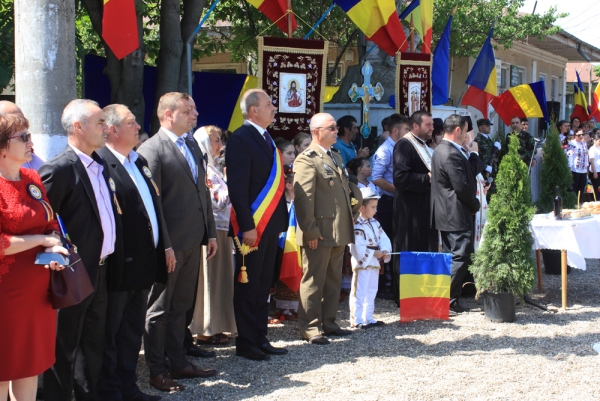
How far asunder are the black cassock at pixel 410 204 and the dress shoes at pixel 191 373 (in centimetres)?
319

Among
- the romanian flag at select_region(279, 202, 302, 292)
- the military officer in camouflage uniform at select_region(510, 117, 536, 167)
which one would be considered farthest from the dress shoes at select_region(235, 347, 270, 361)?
the military officer in camouflage uniform at select_region(510, 117, 536, 167)

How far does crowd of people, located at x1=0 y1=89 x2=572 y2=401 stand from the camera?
11.3 ft

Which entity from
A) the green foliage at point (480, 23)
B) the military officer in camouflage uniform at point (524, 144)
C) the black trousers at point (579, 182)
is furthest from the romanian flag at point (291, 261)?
the green foliage at point (480, 23)

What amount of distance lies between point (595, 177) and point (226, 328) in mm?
12439

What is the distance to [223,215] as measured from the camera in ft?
19.6

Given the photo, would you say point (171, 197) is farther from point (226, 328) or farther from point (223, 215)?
point (226, 328)

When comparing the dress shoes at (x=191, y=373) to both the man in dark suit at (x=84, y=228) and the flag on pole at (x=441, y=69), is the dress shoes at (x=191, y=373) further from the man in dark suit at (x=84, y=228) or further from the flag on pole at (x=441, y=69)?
the flag on pole at (x=441, y=69)

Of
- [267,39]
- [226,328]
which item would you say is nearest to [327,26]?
[267,39]

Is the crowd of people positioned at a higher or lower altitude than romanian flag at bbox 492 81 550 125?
lower

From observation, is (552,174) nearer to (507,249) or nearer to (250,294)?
(507,249)

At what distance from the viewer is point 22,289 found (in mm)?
3371

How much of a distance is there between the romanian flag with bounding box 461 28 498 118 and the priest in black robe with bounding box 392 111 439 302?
15.8 feet

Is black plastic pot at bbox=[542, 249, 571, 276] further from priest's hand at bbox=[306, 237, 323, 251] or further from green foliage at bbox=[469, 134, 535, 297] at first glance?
priest's hand at bbox=[306, 237, 323, 251]

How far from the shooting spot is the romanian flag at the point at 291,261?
21.9 ft
